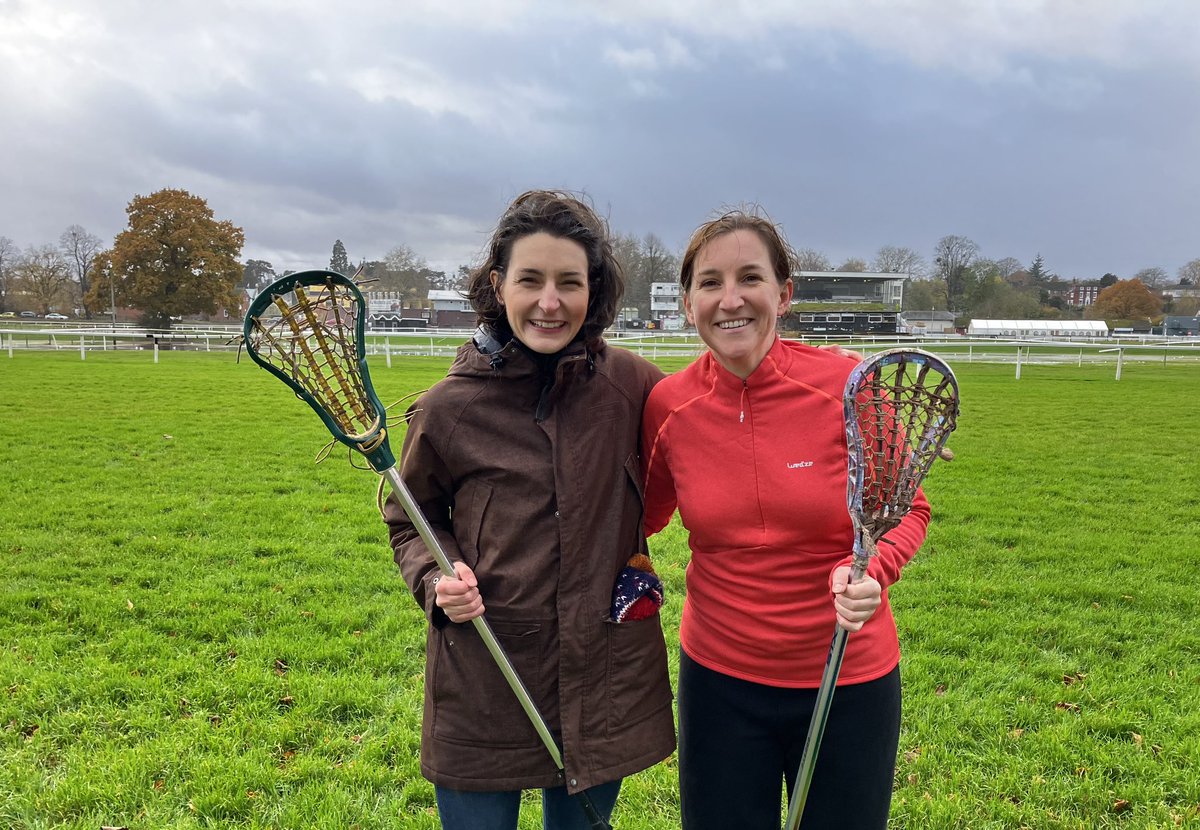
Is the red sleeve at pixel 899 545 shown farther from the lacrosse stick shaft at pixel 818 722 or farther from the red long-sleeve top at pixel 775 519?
the lacrosse stick shaft at pixel 818 722

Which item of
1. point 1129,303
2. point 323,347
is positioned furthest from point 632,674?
point 1129,303

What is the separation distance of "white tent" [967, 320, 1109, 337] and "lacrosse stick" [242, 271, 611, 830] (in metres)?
71.4

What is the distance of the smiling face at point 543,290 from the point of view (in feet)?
6.50

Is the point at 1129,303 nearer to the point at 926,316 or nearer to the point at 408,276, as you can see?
the point at 926,316

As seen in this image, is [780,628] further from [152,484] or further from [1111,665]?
[152,484]

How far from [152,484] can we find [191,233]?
41.9 m

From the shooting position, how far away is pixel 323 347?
6.28ft

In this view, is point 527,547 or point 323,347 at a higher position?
point 323,347

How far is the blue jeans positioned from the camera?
6.62 feet

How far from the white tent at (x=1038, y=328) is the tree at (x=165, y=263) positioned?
61.1 m

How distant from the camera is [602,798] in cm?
213

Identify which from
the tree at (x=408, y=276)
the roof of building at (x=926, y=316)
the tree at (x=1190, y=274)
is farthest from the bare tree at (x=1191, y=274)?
the tree at (x=408, y=276)

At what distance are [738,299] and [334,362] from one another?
1095 millimetres

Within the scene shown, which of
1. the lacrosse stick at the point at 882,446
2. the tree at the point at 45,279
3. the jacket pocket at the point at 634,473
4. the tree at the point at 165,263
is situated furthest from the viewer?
the tree at the point at 45,279
